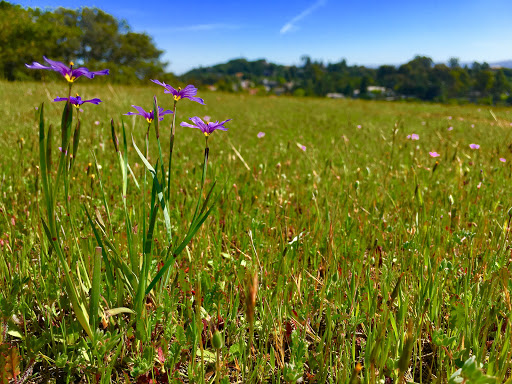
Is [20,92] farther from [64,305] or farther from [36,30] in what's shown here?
[36,30]

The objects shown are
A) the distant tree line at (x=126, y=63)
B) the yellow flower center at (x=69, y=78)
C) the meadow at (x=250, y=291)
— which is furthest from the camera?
the distant tree line at (x=126, y=63)

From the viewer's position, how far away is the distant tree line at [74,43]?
22203 mm

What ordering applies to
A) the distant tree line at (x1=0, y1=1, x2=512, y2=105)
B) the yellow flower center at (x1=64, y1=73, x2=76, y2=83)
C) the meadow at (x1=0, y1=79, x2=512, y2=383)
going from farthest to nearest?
the distant tree line at (x1=0, y1=1, x2=512, y2=105), the meadow at (x1=0, y1=79, x2=512, y2=383), the yellow flower center at (x1=64, y1=73, x2=76, y2=83)

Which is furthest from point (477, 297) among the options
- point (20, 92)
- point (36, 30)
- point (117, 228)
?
point (36, 30)

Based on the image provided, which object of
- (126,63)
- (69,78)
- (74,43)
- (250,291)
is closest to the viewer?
(250,291)

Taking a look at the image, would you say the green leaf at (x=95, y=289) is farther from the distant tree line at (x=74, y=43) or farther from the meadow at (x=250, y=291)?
the distant tree line at (x=74, y=43)

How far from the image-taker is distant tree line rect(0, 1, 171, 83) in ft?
72.8

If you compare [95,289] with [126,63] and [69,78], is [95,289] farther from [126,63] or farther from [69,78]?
[126,63]

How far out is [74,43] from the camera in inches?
1142

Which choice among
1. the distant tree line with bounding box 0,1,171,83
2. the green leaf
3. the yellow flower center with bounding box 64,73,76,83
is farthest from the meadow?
the distant tree line with bounding box 0,1,171,83

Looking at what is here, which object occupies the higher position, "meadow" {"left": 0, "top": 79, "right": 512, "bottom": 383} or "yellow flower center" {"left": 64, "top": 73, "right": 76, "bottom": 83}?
"yellow flower center" {"left": 64, "top": 73, "right": 76, "bottom": 83}

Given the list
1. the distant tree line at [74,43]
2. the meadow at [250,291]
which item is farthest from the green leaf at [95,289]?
the distant tree line at [74,43]

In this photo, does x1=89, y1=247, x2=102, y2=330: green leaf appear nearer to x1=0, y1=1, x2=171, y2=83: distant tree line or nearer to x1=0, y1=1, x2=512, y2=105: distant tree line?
x1=0, y1=1, x2=512, y2=105: distant tree line

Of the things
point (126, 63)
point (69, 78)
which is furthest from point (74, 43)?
point (69, 78)
